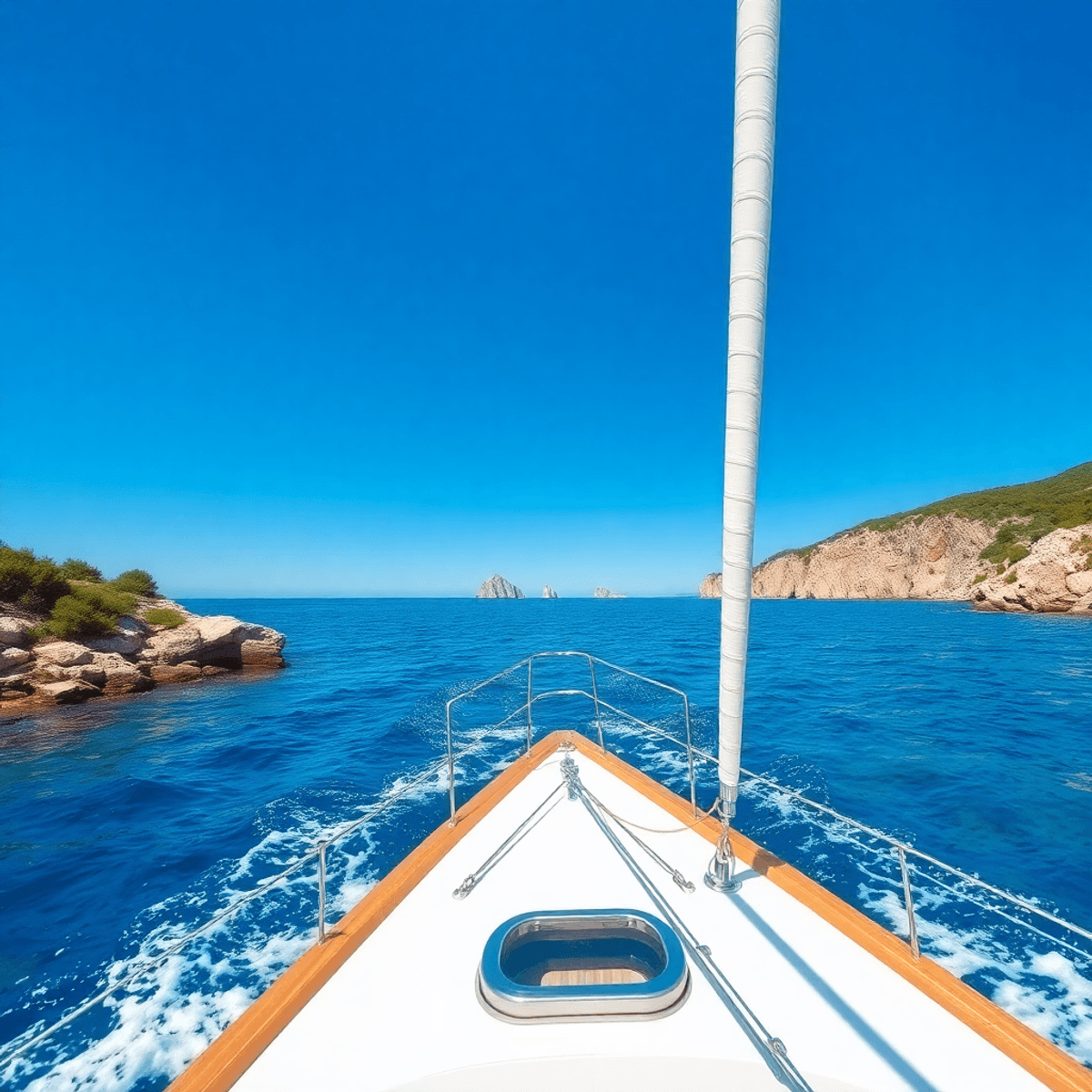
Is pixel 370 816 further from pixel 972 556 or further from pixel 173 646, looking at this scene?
pixel 972 556

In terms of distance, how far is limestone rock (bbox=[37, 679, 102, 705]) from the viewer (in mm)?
13062

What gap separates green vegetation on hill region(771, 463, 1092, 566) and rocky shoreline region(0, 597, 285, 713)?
184ft

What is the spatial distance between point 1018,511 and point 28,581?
8567 centimetres

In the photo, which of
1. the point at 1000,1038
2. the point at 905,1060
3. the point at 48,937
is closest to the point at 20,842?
the point at 48,937

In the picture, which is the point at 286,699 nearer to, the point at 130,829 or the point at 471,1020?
the point at 130,829

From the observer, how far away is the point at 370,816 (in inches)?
119

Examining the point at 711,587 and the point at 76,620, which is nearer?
the point at 76,620

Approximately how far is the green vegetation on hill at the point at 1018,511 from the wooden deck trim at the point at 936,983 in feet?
171

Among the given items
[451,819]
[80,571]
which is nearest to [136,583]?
[80,571]

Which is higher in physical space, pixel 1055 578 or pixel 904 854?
pixel 1055 578

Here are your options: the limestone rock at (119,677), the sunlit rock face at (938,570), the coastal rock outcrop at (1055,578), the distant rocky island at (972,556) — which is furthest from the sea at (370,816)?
the coastal rock outcrop at (1055,578)

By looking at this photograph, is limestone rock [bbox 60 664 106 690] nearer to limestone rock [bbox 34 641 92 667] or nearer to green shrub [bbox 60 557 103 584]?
limestone rock [bbox 34 641 92 667]

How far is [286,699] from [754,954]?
14.2 metres

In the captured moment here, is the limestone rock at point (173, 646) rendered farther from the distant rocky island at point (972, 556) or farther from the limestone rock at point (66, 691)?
the distant rocky island at point (972, 556)
